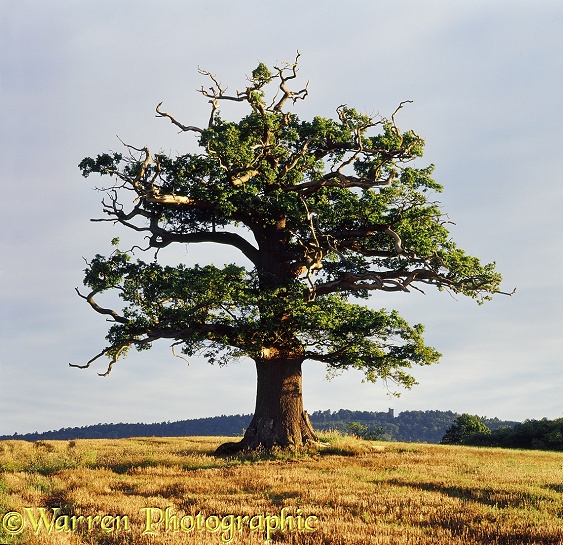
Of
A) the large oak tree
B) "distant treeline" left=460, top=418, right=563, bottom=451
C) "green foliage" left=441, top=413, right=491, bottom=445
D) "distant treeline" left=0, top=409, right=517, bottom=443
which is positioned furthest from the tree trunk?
"distant treeline" left=0, top=409, right=517, bottom=443

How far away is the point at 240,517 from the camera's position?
12.8 meters

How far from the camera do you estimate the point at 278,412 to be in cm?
2802

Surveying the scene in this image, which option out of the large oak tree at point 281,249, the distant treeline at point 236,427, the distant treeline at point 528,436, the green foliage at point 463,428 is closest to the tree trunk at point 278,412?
the large oak tree at point 281,249

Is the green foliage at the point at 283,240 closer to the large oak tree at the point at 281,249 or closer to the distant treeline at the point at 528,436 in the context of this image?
the large oak tree at the point at 281,249

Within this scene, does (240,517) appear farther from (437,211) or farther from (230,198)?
(437,211)

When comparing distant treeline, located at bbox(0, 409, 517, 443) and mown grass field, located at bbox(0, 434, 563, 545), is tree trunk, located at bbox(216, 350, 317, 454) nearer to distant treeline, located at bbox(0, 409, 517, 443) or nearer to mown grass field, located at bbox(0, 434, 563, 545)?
mown grass field, located at bbox(0, 434, 563, 545)

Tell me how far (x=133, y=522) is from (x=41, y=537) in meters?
2.10

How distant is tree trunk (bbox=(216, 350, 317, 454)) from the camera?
90.7ft

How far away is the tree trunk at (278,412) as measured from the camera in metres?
27.6

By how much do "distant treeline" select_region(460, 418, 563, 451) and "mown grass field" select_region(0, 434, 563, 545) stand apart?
2728 centimetres

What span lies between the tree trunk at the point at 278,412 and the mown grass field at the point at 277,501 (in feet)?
10.3

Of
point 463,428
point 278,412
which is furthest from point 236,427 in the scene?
point 278,412

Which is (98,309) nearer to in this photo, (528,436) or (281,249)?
(281,249)

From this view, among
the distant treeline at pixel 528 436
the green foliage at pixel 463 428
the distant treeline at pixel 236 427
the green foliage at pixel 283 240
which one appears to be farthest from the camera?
the distant treeline at pixel 236 427
